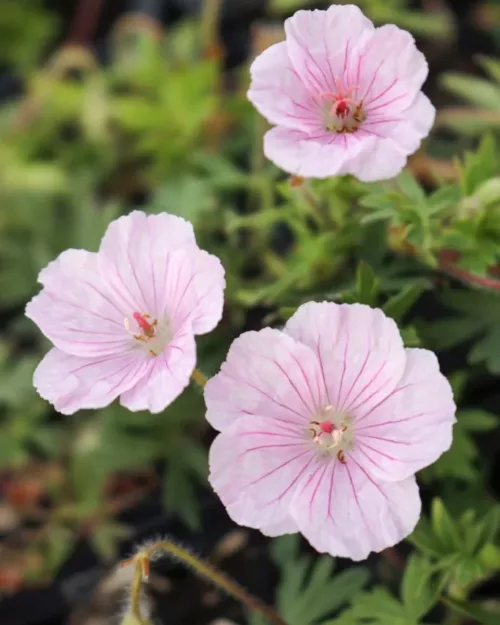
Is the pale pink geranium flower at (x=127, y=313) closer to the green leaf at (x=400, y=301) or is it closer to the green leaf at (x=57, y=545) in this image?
the green leaf at (x=400, y=301)

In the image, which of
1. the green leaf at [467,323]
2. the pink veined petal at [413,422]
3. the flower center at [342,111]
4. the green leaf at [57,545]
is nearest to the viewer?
the pink veined petal at [413,422]

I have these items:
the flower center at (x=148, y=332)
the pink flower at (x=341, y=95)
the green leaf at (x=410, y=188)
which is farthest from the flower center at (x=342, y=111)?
the flower center at (x=148, y=332)

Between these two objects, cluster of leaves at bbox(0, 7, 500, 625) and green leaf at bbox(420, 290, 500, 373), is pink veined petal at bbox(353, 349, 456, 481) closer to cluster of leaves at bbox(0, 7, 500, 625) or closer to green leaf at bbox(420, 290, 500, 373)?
cluster of leaves at bbox(0, 7, 500, 625)

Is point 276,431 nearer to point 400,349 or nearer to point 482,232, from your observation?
point 400,349

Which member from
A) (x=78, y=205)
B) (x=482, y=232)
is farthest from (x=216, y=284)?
(x=78, y=205)

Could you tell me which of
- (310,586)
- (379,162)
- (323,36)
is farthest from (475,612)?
(323,36)

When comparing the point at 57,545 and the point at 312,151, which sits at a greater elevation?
the point at 312,151

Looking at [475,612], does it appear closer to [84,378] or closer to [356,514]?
[356,514]
